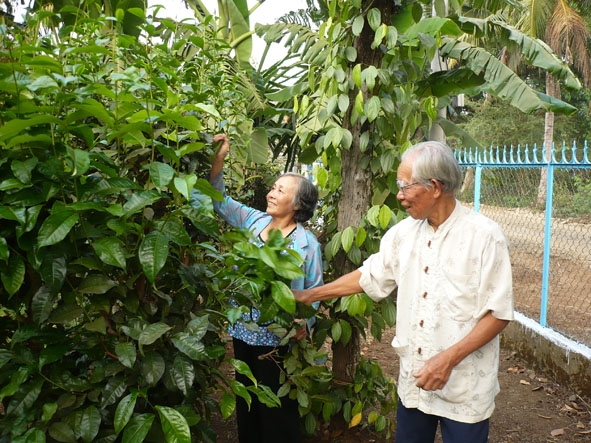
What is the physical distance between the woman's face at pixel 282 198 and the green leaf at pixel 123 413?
1644 millimetres

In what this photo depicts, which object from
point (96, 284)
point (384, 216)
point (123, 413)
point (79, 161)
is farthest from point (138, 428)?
point (384, 216)

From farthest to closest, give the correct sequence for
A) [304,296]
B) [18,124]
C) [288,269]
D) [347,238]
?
[347,238]
[304,296]
[288,269]
[18,124]

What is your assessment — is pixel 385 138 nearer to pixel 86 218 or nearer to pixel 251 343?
A: pixel 251 343

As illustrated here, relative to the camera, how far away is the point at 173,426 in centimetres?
112

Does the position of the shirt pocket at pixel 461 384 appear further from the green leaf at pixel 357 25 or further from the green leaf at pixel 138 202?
the green leaf at pixel 357 25

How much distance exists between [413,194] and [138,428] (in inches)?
49.8

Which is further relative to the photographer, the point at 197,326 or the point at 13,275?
the point at 197,326

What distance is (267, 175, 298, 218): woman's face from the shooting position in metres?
2.72

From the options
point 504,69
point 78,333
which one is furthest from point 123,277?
point 504,69

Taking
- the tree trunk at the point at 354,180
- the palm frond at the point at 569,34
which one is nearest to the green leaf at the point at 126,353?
the tree trunk at the point at 354,180

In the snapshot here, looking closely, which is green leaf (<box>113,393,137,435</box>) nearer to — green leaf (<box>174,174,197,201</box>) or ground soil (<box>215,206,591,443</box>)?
green leaf (<box>174,174,197,201</box>)

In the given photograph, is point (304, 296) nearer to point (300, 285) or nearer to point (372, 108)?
point (300, 285)

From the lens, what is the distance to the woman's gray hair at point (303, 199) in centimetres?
272

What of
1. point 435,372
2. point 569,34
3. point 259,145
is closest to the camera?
point 435,372
